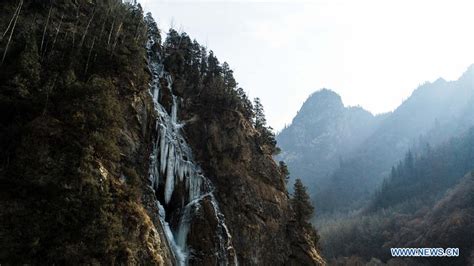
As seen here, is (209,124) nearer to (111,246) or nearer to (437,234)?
(111,246)

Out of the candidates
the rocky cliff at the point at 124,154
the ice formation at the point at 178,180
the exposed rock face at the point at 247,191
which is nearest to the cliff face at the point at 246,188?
the exposed rock face at the point at 247,191

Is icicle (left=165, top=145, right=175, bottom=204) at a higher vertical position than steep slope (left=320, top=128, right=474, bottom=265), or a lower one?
lower

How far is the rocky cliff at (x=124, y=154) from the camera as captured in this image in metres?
27.2

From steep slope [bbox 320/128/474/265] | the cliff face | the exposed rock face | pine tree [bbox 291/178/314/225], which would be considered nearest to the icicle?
the cliff face

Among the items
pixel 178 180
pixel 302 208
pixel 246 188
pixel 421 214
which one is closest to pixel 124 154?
pixel 178 180

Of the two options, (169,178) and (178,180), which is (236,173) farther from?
(169,178)

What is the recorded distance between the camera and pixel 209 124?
5247 centimetres

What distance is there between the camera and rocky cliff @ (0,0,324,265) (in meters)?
27.2

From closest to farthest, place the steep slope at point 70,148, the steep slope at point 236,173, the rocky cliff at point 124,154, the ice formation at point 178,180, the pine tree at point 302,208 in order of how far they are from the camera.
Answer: the steep slope at point 70,148 → the rocky cliff at point 124,154 → the ice formation at point 178,180 → the steep slope at point 236,173 → the pine tree at point 302,208

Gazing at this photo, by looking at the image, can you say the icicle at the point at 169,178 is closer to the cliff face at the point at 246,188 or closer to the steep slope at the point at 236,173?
the steep slope at the point at 236,173

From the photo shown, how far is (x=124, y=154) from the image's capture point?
37844 mm

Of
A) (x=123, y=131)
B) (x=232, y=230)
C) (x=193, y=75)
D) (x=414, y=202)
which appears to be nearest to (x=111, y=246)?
(x=123, y=131)

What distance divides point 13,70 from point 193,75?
2802cm

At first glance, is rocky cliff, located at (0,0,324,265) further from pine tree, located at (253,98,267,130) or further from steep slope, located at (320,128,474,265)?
steep slope, located at (320,128,474,265)
